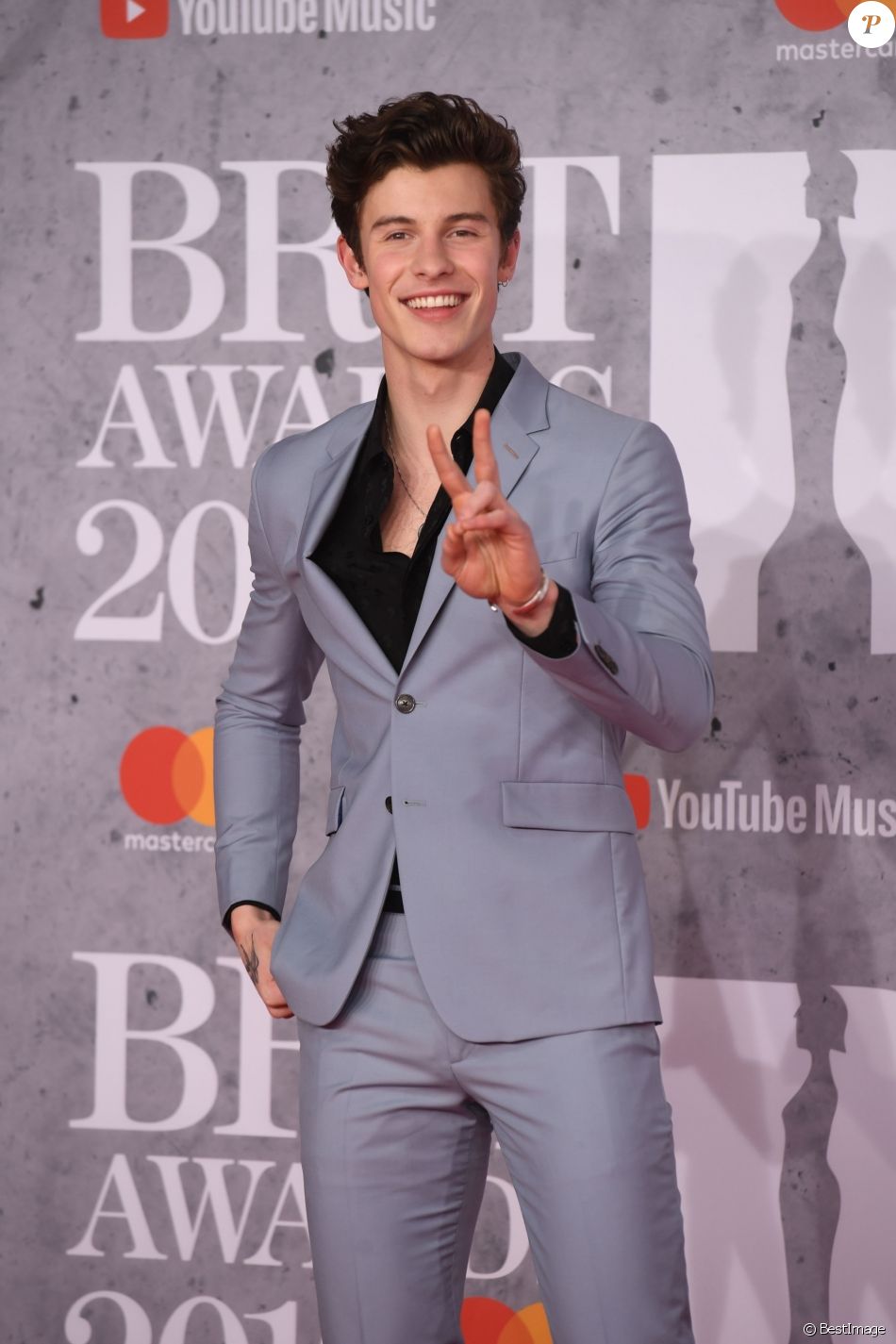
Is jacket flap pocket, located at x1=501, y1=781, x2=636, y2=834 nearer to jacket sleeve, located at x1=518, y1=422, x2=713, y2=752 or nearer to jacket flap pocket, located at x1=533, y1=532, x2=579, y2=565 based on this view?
jacket sleeve, located at x1=518, y1=422, x2=713, y2=752

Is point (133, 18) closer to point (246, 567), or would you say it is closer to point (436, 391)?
point (246, 567)

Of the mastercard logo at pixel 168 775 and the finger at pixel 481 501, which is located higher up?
the finger at pixel 481 501

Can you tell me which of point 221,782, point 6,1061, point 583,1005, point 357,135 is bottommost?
point 6,1061

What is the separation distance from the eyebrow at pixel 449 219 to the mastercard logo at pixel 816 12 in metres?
1.20

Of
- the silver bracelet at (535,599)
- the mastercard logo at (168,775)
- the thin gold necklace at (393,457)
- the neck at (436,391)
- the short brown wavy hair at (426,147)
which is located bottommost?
the mastercard logo at (168,775)

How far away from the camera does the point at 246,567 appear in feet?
8.83

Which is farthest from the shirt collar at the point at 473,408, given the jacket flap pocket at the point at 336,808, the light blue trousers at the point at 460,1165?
the light blue trousers at the point at 460,1165

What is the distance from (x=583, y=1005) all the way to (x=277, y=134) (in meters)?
1.86

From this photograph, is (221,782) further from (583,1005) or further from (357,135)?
(357,135)

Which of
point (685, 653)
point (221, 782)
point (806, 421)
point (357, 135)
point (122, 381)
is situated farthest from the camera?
point (122, 381)

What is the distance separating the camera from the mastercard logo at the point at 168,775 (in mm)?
2707

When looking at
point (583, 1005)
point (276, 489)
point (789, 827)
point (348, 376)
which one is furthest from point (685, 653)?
point (348, 376)

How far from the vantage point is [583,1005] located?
4.78 ft

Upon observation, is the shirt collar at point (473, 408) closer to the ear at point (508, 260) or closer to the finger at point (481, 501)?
the ear at point (508, 260)
